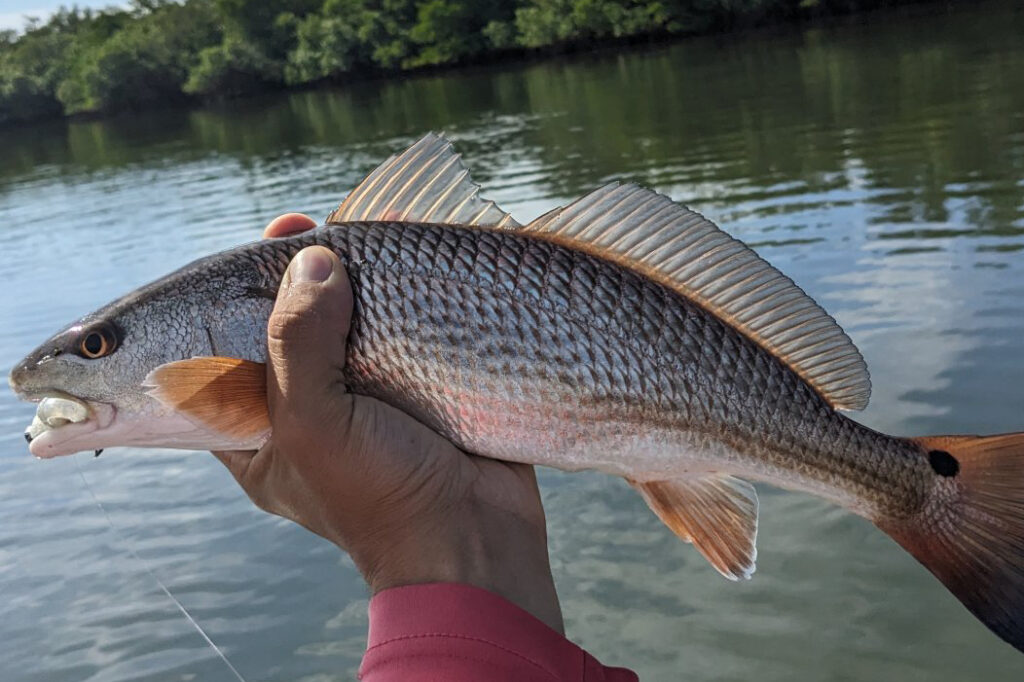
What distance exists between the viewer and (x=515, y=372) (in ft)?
8.58

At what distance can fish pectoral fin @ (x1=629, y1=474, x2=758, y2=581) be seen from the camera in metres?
2.79

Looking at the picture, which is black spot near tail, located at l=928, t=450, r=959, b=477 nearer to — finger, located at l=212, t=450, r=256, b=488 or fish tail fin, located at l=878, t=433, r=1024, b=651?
fish tail fin, located at l=878, t=433, r=1024, b=651

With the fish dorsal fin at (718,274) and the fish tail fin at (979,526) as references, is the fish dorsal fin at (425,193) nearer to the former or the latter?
the fish dorsal fin at (718,274)

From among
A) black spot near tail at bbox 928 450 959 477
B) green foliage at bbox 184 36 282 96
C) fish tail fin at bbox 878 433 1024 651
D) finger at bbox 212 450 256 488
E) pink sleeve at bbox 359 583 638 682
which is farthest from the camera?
green foliage at bbox 184 36 282 96

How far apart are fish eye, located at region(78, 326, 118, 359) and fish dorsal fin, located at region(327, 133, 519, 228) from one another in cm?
70

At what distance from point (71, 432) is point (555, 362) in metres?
1.36

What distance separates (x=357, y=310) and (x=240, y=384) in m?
0.37

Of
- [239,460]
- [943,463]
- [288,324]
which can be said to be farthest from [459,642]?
[943,463]

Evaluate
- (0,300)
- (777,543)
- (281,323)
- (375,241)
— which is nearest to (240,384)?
(281,323)

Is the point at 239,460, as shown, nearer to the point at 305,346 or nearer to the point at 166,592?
the point at 305,346

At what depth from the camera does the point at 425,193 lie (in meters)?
2.83

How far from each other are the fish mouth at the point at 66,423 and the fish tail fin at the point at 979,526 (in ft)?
7.42

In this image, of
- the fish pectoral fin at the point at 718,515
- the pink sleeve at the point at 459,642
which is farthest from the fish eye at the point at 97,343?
the fish pectoral fin at the point at 718,515

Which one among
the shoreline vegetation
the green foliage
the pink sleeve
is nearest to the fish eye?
the pink sleeve
